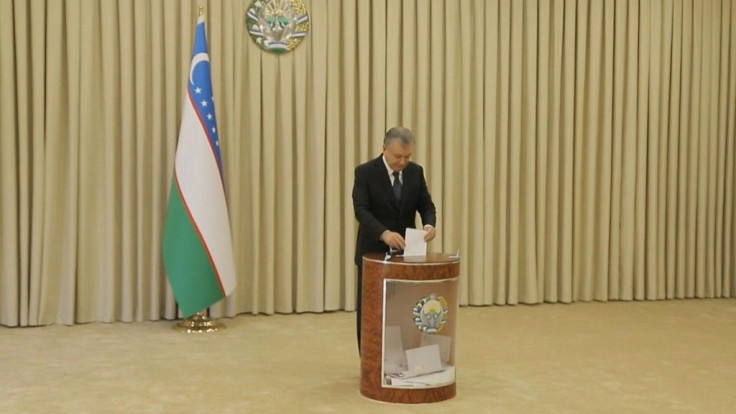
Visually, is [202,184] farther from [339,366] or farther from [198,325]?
[339,366]

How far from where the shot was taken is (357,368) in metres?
4.96

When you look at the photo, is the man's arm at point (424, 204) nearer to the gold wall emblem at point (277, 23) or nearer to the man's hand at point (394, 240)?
the man's hand at point (394, 240)

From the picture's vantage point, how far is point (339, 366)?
5.00 m

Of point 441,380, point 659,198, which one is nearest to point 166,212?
point 441,380

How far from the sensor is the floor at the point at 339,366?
4.20m

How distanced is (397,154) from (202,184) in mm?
2053

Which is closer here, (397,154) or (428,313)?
(428,313)

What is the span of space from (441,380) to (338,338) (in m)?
1.71

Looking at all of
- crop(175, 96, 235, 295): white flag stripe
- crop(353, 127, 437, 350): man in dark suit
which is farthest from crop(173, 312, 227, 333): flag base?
crop(353, 127, 437, 350): man in dark suit

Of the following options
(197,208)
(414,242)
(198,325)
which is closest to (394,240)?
(414,242)

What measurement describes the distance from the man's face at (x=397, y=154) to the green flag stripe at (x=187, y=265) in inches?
79.8

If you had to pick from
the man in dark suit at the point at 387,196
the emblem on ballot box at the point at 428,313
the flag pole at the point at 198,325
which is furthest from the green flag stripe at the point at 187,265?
the emblem on ballot box at the point at 428,313

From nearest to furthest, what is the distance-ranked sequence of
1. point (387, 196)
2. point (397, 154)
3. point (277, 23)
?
point (397, 154) < point (387, 196) < point (277, 23)

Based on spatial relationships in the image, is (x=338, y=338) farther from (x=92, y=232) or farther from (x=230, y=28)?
(x=230, y=28)
